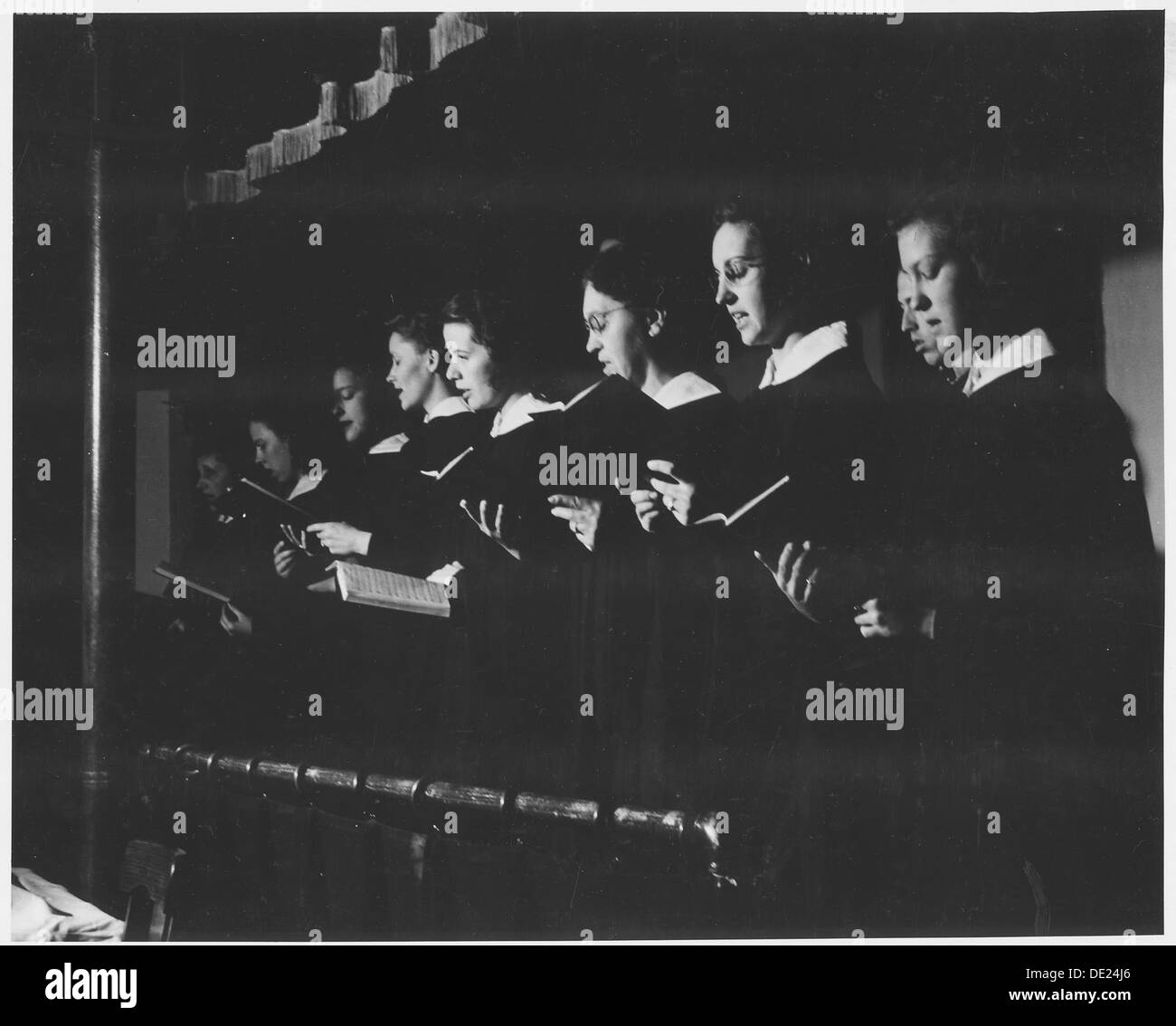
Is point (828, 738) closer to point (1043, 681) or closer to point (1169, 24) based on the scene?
point (1043, 681)

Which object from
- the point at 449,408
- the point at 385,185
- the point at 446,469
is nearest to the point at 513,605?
the point at 446,469

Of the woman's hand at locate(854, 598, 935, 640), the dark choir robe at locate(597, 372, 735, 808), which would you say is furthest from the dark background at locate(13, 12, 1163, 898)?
the woman's hand at locate(854, 598, 935, 640)

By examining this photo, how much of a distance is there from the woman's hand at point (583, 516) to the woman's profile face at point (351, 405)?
14.9 inches

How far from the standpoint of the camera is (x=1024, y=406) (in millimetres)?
1991

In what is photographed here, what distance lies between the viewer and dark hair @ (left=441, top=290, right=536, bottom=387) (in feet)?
6.49

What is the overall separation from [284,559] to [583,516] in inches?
22.3

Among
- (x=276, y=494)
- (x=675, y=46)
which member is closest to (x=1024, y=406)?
(x=675, y=46)

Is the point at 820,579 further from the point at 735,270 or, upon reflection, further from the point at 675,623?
the point at 735,270

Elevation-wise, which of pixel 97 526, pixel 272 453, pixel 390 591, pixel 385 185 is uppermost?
pixel 385 185

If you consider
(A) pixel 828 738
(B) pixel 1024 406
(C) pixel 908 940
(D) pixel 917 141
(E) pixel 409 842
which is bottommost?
(C) pixel 908 940

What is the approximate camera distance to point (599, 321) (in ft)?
6.50

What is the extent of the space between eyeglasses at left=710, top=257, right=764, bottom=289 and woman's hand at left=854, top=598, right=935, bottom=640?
65 cm

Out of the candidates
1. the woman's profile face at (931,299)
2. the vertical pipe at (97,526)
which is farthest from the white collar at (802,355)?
the vertical pipe at (97,526)

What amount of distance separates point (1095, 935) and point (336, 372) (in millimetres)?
1778
